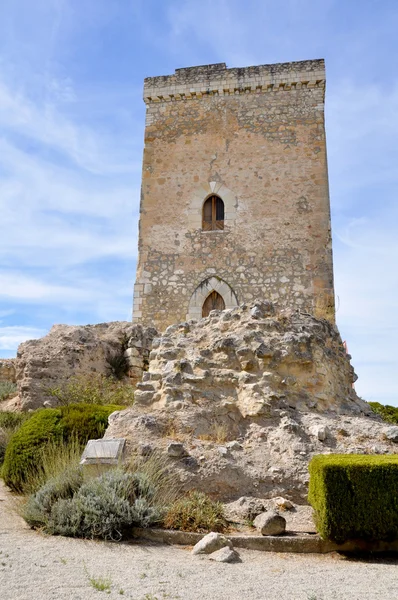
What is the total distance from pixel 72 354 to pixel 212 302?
4.66 metres

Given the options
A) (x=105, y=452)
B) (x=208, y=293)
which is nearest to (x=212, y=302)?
(x=208, y=293)

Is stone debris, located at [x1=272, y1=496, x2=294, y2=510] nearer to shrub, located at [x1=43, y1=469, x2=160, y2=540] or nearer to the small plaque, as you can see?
shrub, located at [x1=43, y1=469, x2=160, y2=540]

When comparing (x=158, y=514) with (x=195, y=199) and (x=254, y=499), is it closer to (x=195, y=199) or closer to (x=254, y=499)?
(x=254, y=499)

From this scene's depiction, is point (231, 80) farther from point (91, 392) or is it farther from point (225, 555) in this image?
point (225, 555)

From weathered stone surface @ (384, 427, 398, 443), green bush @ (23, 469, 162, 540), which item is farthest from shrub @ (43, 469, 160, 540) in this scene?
weathered stone surface @ (384, 427, 398, 443)

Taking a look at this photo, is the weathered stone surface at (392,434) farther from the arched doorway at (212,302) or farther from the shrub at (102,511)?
the arched doorway at (212,302)

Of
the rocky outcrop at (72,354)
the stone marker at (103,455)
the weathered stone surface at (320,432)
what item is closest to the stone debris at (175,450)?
the stone marker at (103,455)

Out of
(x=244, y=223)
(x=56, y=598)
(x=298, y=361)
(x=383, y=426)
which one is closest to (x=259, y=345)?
(x=298, y=361)

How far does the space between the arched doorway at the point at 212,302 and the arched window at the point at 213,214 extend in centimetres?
200

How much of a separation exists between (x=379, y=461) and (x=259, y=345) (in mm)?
2514

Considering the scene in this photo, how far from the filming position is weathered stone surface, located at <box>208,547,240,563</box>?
4.71 metres

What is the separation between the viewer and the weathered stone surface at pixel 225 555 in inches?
185

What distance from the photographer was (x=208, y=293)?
14.9 m

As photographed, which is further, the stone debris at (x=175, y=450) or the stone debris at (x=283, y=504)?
the stone debris at (x=175, y=450)
